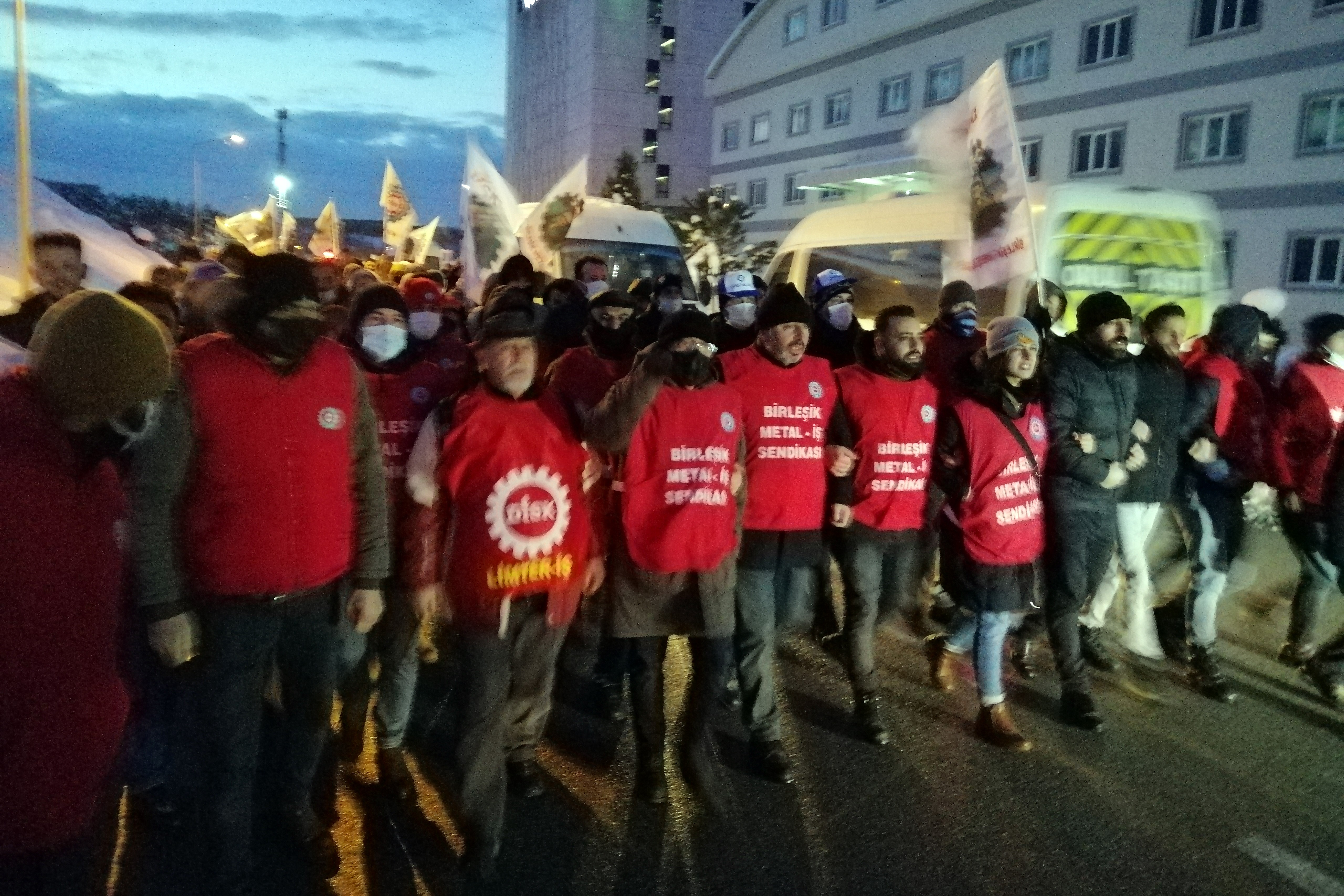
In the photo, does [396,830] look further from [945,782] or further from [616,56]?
[616,56]

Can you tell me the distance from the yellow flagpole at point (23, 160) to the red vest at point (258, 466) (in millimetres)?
3588

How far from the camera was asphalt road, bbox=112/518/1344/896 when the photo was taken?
3.39 metres

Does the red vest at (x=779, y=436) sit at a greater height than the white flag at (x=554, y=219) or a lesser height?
lesser

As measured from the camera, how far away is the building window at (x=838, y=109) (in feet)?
119

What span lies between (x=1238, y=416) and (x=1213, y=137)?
21782 millimetres

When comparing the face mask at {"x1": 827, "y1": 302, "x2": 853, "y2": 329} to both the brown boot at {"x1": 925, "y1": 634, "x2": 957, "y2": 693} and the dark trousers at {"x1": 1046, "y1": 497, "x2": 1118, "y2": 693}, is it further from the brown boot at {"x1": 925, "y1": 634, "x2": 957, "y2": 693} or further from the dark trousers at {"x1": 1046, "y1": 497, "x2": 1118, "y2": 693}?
the brown boot at {"x1": 925, "y1": 634, "x2": 957, "y2": 693}

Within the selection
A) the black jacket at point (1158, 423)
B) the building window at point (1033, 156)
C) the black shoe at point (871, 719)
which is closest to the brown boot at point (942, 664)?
the black shoe at point (871, 719)

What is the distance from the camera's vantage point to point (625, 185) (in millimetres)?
41375

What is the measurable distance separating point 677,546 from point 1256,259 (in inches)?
922

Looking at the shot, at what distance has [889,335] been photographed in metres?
4.52

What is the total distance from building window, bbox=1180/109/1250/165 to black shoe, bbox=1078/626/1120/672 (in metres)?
21.4

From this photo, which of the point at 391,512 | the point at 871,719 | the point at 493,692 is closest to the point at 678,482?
the point at 493,692

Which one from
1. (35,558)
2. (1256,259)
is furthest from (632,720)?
(1256,259)

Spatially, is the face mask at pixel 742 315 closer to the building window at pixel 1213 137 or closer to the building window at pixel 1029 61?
the building window at pixel 1213 137
